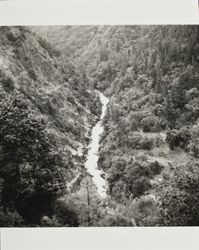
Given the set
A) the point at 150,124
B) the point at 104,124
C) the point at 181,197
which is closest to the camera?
the point at 181,197

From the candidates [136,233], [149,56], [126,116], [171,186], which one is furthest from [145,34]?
[136,233]

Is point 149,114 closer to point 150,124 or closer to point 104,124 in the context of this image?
point 150,124

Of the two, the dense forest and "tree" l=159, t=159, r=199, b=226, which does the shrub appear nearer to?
the dense forest

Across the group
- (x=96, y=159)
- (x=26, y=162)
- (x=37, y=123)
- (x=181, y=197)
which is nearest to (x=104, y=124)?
(x=96, y=159)

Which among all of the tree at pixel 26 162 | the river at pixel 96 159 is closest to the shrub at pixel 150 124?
the river at pixel 96 159

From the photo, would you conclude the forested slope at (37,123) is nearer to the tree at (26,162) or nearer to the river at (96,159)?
the tree at (26,162)

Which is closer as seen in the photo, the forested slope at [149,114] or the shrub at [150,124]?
the forested slope at [149,114]
